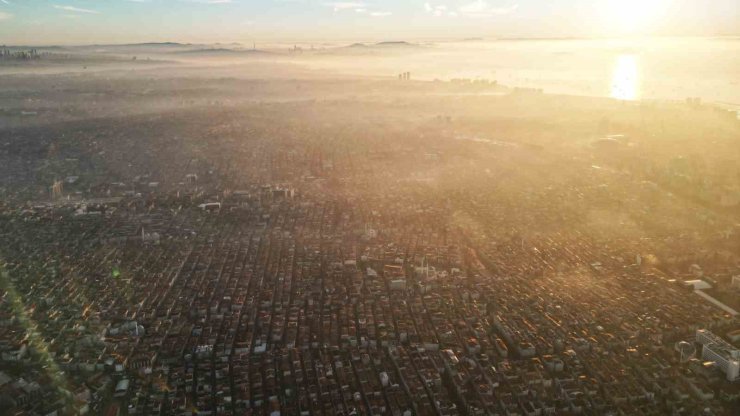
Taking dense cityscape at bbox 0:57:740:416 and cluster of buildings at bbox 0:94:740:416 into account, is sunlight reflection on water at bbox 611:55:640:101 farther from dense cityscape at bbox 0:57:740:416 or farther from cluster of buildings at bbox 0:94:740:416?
cluster of buildings at bbox 0:94:740:416

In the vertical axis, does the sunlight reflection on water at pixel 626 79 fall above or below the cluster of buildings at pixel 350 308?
above

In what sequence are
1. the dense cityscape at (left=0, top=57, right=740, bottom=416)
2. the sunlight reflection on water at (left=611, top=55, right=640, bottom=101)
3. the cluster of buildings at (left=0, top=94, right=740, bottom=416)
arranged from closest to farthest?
the cluster of buildings at (left=0, top=94, right=740, bottom=416) → the dense cityscape at (left=0, top=57, right=740, bottom=416) → the sunlight reflection on water at (left=611, top=55, right=640, bottom=101)

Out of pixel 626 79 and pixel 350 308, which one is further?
pixel 626 79

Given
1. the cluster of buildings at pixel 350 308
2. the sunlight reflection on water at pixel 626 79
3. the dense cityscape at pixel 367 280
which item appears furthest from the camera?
the sunlight reflection on water at pixel 626 79

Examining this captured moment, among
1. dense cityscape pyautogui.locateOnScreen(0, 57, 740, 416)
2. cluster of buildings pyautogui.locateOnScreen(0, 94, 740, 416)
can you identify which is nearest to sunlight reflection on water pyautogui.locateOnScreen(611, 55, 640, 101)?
dense cityscape pyautogui.locateOnScreen(0, 57, 740, 416)

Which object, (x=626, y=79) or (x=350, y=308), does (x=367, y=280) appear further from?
(x=626, y=79)

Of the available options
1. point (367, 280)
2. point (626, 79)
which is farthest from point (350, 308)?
point (626, 79)

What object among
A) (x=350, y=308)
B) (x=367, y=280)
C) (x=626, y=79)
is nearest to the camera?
(x=350, y=308)

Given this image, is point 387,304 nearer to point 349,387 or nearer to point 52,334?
point 349,387

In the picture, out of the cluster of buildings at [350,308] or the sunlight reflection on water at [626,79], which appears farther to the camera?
the sunlight reflection on water at [626,79]

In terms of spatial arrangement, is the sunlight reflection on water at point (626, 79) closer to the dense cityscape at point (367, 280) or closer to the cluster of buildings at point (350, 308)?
the dense cityscape at point (367, 280)

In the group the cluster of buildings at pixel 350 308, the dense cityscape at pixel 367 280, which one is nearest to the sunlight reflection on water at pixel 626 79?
the dense cityscape at pixel 367 280
